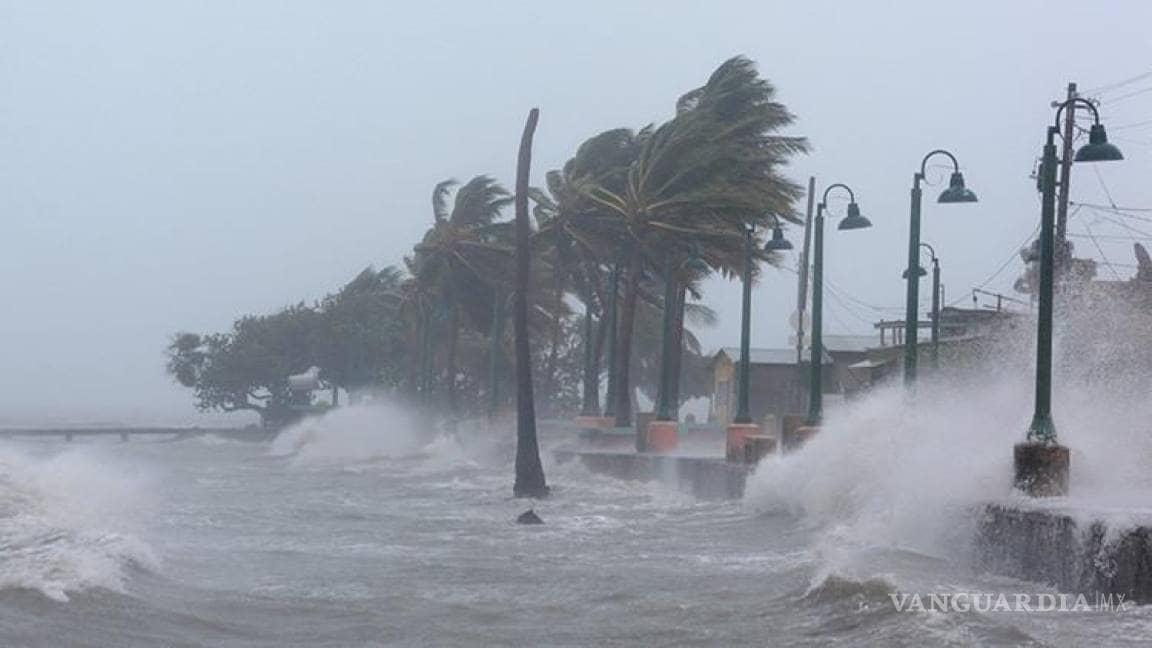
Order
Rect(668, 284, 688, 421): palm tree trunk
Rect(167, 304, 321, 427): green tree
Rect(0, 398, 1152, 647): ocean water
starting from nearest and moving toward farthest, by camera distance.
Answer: Rect(0, 398, 1152, 647): ocean water, Rect(668, 284, 688, 421): palm tree trunk, Rect(167, 304, 321, 427): green tree

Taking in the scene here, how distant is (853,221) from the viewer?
82.4 feet

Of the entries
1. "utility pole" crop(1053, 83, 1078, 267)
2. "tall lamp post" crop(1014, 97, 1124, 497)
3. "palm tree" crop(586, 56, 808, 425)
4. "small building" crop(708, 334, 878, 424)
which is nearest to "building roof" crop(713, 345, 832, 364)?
"small building" crop(708, 334, 878, 424)

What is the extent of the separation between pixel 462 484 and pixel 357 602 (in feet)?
78.1

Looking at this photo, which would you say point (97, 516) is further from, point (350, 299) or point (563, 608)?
point (350, 299)

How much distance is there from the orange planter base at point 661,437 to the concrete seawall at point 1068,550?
23.0 meters

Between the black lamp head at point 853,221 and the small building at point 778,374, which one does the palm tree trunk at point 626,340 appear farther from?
the black lamp head at point 853,221

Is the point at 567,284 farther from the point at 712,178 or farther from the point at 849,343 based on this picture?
the point at 712,178

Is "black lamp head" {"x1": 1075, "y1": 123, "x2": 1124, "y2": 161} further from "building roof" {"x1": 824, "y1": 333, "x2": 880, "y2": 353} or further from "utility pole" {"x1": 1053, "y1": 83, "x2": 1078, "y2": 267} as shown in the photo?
"building roof" {"x1": 824, "y1": 333, "x2": 880, "y2": 353}

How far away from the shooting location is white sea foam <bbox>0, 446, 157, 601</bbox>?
13219 millimetres

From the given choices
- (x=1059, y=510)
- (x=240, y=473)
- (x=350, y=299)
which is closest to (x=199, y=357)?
(x=350, y=299)

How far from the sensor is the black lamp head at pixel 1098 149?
52.3 ft

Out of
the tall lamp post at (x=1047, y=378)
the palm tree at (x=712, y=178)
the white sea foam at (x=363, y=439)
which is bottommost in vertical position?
the white sea foam at (x=363, y=439)

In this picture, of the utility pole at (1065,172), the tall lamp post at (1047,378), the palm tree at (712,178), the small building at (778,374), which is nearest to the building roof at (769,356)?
the small building at (778,374)

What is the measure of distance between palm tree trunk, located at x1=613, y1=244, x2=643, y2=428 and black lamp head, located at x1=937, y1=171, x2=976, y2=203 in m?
22.6
